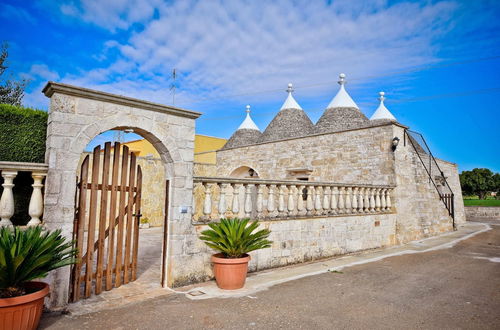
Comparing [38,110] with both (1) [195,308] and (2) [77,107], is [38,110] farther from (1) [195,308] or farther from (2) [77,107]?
(1) [195,308]

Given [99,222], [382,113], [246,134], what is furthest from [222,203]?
[382,113]

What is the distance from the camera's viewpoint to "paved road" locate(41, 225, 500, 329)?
349 centimetres

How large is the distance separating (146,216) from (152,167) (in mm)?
2136

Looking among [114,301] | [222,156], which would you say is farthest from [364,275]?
[222,156]

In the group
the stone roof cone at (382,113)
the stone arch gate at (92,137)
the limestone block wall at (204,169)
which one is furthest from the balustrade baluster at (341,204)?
the stone roof cone at (382,113)

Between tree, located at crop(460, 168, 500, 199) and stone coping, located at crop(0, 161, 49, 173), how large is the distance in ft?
174

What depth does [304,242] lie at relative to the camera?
6832 mm

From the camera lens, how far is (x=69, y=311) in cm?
383

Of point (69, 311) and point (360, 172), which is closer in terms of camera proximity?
point (69, 311)

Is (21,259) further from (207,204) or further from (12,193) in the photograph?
(207,204)

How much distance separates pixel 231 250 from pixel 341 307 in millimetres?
1740

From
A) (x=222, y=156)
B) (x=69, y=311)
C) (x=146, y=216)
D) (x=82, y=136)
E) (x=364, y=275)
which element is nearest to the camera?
(x=69, y=311)

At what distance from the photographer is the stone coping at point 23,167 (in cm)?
367

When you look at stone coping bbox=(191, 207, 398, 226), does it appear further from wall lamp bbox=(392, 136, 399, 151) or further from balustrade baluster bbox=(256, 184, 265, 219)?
wall lamp bbox=(392, 136, 399, 151)
